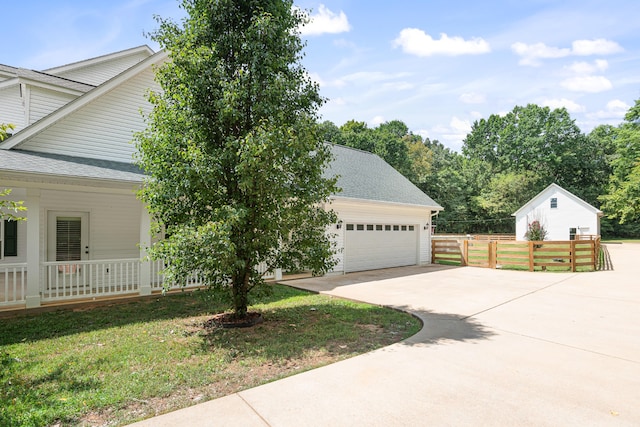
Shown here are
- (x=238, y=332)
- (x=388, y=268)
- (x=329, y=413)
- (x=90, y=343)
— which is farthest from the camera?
(x=388, y=268)

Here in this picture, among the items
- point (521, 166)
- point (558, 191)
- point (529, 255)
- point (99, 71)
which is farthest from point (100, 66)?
point (521, 166)

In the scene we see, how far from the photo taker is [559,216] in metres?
30.8

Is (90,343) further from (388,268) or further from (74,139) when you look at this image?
(388,268)

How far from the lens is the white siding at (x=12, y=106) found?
431 inches

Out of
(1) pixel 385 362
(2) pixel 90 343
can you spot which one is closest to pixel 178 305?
(2) pixel 90 343

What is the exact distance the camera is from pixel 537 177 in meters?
44.0

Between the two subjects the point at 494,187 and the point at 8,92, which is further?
the point at 494,187

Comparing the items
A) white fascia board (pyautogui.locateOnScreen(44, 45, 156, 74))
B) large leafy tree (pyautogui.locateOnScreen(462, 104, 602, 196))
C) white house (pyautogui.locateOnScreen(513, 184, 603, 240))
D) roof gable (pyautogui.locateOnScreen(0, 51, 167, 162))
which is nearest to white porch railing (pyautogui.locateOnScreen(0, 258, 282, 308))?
roof gable (pyautogui.locateOnScreen(0, 51, 167, 162))

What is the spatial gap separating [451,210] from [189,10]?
41.8 metres

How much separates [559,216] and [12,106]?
3794 cm

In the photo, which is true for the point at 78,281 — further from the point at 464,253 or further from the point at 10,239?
the point at 464,253

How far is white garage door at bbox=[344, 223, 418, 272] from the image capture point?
12.8 metres

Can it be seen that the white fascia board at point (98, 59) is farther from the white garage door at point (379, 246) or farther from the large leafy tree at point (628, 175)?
the large leafy tree at point (628, 175)

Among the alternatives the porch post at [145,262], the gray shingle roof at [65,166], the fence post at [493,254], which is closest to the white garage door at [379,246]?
the fence post at [493,254]
